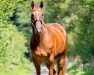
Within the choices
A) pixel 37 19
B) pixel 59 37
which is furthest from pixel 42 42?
pixel 59 37

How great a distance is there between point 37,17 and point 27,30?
122 ft

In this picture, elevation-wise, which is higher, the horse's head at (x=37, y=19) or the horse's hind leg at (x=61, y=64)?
the horse's head at (x=37, y=19)

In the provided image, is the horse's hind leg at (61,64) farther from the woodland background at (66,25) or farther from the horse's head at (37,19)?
the woodland background at (66,25)

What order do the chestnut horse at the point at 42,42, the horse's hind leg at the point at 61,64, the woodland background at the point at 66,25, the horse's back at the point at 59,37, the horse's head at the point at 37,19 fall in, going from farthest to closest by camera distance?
the woodland background at the point at 66,25 < the horse's hind leg at the point at 61,64 < the horse's back at the point at 59,37 < the chestnut horse at the point at 42,42 < the horse's head at the point at 37,19

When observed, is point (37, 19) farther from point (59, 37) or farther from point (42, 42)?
point (59, 37)

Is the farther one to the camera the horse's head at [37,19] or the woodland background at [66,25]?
the woodland background at [66,25]

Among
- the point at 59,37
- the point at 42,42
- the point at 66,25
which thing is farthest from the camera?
the point at 66,25

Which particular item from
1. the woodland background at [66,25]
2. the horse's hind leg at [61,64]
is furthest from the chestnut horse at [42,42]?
the woodland background at [66,25]

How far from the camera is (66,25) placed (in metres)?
33.9

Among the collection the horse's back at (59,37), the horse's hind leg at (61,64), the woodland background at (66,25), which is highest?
the horse's back at (59,37)

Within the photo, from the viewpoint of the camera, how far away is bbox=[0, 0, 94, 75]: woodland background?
1656cm

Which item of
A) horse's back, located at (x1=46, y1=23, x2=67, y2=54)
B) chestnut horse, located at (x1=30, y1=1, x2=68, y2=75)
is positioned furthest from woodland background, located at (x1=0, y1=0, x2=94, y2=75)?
chestnut horse, located at (x1=30, y1=1, x2=68, y2=75)

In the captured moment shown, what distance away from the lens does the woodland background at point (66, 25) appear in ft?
54.3

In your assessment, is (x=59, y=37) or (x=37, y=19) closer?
(x=37, y=19)
